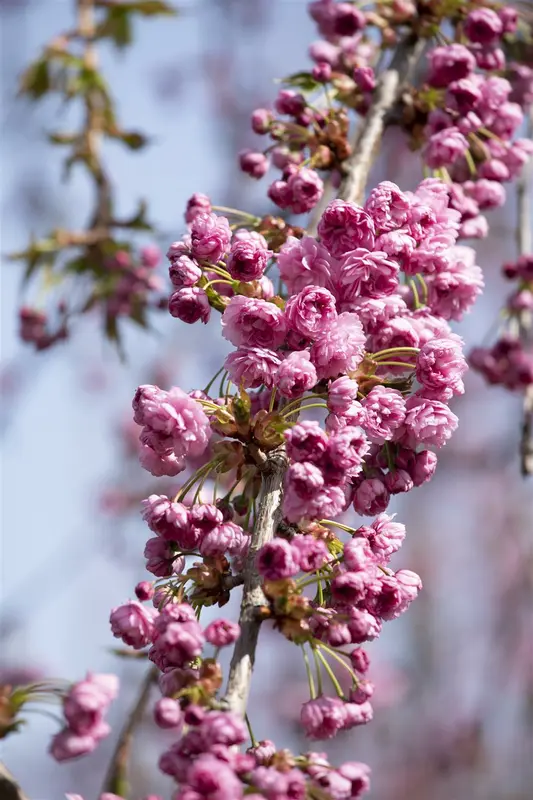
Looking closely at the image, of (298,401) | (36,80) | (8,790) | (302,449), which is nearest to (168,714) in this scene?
(8,790)

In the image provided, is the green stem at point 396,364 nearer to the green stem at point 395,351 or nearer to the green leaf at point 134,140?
→ the green stem at point 395,351

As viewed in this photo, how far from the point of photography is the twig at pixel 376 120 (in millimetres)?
2398

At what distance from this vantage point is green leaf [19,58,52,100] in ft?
15.5

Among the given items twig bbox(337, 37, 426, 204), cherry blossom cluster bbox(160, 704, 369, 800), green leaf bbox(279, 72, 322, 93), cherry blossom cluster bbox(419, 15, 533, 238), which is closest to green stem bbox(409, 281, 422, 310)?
twig bbox(337, 37, 426, 204)

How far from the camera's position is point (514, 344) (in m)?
3.85

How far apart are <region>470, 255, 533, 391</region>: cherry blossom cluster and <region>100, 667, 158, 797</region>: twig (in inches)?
75.1

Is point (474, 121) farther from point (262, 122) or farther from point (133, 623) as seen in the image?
point (133, 623)

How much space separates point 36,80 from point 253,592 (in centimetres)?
393

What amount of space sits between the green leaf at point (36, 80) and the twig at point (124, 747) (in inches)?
126

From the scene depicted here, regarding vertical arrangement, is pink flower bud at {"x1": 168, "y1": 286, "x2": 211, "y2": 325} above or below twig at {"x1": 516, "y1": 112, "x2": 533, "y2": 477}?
below

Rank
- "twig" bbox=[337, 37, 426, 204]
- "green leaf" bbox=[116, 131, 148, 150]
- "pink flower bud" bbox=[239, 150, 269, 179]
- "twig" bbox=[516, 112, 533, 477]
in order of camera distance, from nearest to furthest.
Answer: "twig" bbox=[337, 37, 426, 204] → "pink flower bud" bbox=[239, 150, 269, 179] → "twig" bbox=[516, 112, 533, 477] → "green leaf" bbox=[116, 131, 148, 150]

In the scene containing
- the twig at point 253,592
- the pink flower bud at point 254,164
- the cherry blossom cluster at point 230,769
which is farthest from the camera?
the pink flower bud at point 254,164

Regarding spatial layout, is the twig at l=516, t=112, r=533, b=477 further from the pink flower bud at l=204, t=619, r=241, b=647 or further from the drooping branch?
the pink flower bud at l=204, t=619, r=241, b=647

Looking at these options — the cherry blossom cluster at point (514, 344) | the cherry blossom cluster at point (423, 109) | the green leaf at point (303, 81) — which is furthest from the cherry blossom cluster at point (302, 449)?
the cherry blossom cluster at point (514, 344)
